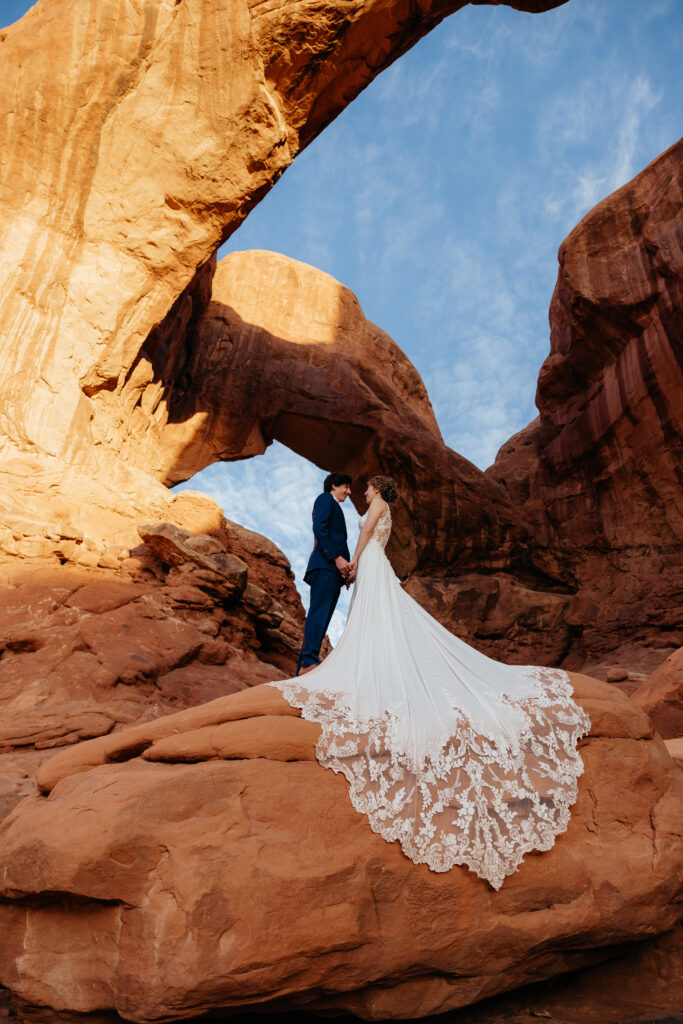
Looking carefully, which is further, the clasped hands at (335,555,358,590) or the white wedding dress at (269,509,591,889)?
the clasped hands at (335,555,358,590)

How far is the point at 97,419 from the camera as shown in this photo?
10.5 metres

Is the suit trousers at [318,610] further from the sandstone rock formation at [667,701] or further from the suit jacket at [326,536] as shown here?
the sandstone rock formation at [667,701]

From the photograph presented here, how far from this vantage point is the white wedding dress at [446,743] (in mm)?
3242

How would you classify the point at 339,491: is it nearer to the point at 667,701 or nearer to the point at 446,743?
the point at 446,743

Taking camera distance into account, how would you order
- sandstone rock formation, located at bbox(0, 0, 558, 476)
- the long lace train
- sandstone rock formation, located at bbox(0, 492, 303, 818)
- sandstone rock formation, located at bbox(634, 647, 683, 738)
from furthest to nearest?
sandstone rock formation, located at bbox(0, 0, 558, 476) < sandstone rock formation, located at bbox(634, 647, 683, 738) < sandstone rock formation, located at bbox(0, 492, 303, 818) < the long lace train

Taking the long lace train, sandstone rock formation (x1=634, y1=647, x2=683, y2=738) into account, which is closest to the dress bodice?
the long lace train

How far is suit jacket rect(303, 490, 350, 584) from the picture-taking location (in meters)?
6.48

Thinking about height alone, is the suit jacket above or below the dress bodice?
above

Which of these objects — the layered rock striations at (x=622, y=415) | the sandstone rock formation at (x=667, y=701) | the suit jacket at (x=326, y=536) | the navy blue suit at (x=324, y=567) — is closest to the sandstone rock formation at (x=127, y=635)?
the navy blue suit at (x=324, y=567)

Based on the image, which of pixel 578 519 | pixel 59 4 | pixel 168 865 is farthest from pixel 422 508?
pixel 168 865

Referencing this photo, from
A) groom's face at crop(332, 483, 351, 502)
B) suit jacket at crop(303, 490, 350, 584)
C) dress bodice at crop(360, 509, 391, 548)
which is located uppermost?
groom's face at crop(332, 483, 351, 502)

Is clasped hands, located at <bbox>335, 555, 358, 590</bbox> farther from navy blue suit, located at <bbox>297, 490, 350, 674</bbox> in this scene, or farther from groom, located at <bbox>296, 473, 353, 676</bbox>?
navy blue suit, located at <bbox>297, 490, 350, 674</bbox>

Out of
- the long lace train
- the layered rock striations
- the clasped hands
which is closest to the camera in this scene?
the long lace train

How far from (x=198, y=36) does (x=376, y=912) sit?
1240cm
